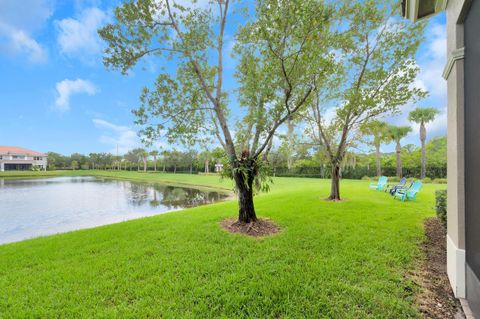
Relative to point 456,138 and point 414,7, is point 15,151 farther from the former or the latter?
point 456,138

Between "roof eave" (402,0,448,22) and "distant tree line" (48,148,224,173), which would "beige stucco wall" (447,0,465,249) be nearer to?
"roof eave" (402,0,448,22)

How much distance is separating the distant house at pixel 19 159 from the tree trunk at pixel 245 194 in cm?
7361

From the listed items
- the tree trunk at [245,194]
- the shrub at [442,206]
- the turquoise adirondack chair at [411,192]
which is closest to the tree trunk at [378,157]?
the turquoise adirondack chair at [411,192]

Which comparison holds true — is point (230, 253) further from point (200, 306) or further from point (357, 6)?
point (357, 6)

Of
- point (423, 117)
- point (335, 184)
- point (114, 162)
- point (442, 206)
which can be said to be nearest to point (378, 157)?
point (423, 117)

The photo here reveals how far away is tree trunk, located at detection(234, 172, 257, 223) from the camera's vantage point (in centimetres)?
529

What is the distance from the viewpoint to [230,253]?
3.81 m

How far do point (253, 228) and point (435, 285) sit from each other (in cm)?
334

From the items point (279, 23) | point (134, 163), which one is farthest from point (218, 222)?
point (134, 163)

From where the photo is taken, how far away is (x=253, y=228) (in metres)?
5.17

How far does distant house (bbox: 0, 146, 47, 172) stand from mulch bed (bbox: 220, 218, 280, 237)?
73360 millimetres

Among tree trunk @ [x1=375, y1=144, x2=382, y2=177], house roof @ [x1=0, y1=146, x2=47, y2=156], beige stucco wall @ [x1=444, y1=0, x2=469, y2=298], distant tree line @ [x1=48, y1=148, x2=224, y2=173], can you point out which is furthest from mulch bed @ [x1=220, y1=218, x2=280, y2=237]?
house roof @ [x1=0, y1=146, x2=47, y2=156]

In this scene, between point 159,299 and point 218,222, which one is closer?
point 159,299

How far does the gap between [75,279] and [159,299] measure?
1554 millimetres
